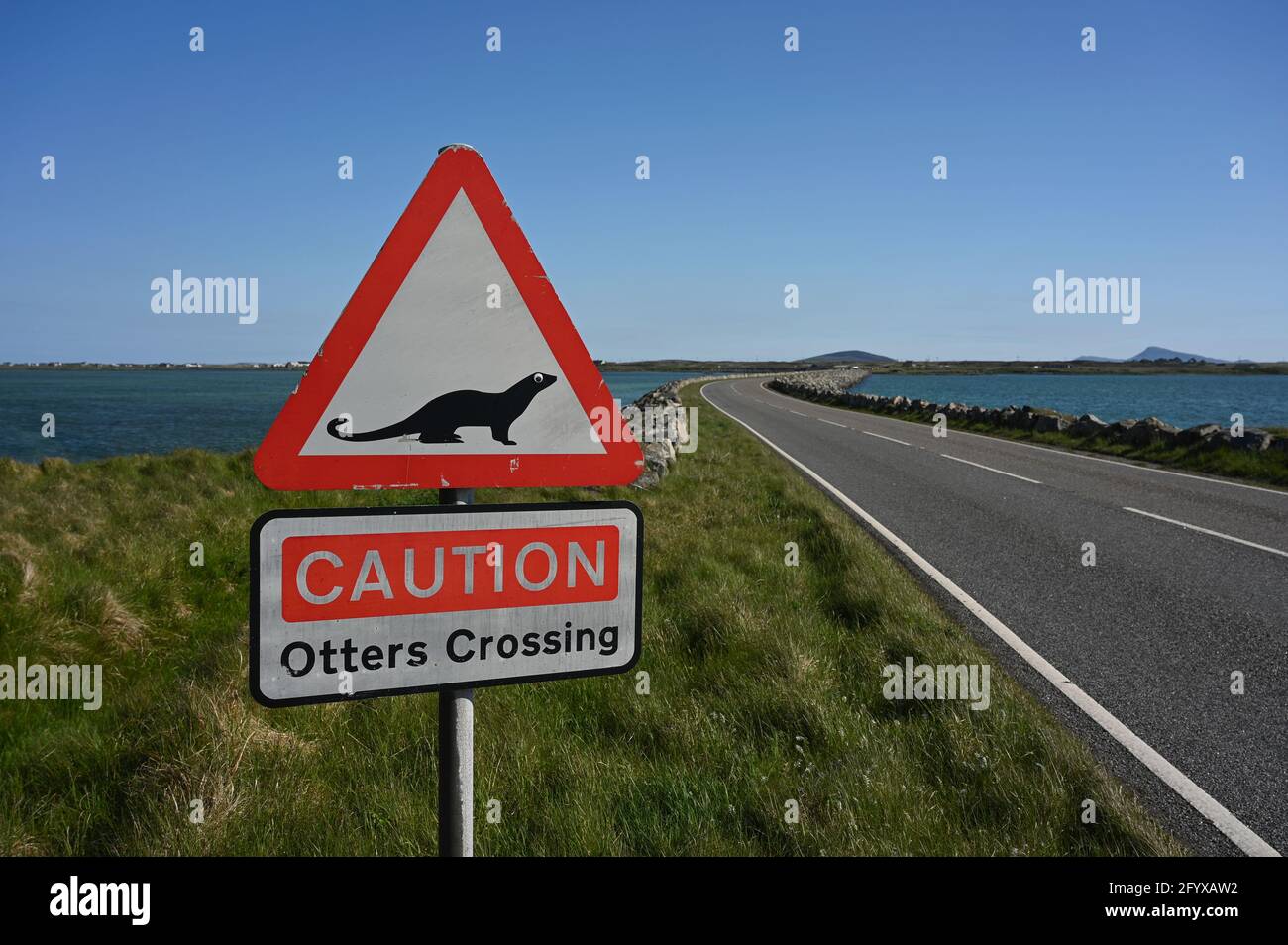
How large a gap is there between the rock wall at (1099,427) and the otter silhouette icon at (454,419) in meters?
16.7

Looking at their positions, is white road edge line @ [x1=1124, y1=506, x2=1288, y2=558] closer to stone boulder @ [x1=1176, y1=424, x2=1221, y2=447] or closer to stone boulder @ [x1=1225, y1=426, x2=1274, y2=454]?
stone boulder @ [x1=1225, y1=426, x2=1274, y2=454]

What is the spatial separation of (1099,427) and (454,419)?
69.8 ft

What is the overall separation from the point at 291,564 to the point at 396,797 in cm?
156

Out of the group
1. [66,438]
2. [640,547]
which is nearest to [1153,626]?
[640,547]

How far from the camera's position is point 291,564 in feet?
5.05

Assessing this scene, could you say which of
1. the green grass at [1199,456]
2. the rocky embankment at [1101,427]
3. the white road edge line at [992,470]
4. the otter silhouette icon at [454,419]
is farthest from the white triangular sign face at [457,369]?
the rocky embankment at [1101,427]

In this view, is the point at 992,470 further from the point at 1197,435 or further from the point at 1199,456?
the point at 1197,435

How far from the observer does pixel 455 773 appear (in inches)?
63.7

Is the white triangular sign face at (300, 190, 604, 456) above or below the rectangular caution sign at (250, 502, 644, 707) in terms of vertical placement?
above

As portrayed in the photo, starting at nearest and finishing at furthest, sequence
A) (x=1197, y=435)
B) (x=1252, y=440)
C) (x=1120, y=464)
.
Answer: (x=1252, y=440) < (x=1120, y=464) < (x=1197, y=435)

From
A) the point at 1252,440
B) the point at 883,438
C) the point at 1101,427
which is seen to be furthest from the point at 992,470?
the point at 1101,427

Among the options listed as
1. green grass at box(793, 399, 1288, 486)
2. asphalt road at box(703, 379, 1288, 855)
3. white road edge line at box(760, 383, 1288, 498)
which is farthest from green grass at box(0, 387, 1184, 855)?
green grass at box(793, 399, 1288, 486)

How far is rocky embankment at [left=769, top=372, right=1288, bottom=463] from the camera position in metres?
14.4

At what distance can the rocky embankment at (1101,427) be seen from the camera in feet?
47.3
